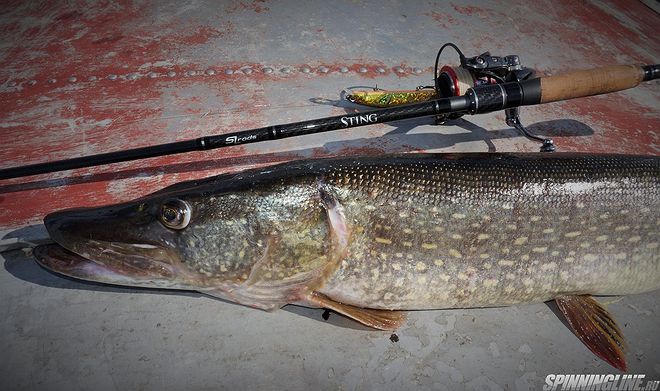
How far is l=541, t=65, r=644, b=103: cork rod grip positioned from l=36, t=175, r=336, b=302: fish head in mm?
1621

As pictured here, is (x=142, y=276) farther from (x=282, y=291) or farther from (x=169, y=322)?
(x=282, y=291)

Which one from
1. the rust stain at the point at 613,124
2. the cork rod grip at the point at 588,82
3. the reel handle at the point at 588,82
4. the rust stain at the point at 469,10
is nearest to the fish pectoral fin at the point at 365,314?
the reel handle at the point at 588,82

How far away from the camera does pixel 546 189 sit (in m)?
2.13

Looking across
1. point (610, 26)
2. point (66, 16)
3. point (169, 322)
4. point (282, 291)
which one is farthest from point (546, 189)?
point (66, 16)

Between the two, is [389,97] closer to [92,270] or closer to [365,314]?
[365,314]

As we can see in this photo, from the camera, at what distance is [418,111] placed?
230cm

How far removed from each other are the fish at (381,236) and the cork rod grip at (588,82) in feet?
1.87

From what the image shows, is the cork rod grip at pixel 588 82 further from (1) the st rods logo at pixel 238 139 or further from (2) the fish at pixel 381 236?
(1) the st rods logo at pixel 238 139

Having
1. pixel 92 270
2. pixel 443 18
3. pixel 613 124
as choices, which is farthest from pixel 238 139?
pixel 443 18

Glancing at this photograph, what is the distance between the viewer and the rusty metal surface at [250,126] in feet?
6.41

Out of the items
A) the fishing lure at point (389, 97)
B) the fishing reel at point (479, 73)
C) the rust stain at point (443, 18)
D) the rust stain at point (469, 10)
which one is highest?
the rust stain at point (469, 10)

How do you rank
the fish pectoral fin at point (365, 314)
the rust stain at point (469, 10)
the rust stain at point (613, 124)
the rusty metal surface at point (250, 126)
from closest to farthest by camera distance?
the rusty metal surface at point (250, 126)
the fish pectoral fin at point (365, 314)
the rust stain at point (613, 124)
the rust stain at point (469, 10)

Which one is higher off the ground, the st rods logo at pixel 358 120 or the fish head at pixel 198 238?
the st rods logo at pixel 358 120

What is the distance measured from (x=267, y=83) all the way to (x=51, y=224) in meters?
1.95
